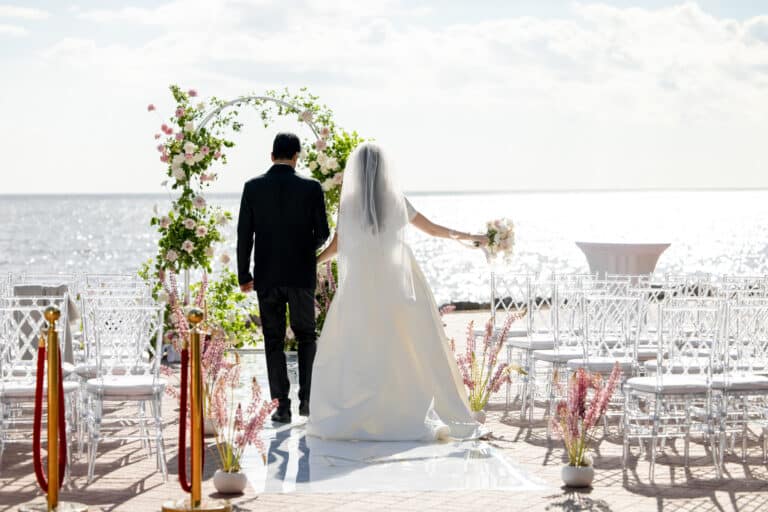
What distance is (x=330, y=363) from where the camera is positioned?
339 inches

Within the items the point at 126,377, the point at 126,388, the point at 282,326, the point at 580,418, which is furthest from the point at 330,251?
the point at 580,418

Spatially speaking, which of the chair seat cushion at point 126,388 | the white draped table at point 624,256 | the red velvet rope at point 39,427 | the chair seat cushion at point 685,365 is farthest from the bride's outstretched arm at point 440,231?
the white draped table at point 624,256

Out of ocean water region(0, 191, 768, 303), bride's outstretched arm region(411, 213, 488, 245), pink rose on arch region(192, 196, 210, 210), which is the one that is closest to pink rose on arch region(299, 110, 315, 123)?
pink rose on arch region(192, 196, 210, 210)

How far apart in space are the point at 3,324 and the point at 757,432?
5499 mm

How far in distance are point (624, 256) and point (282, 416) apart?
5.87m

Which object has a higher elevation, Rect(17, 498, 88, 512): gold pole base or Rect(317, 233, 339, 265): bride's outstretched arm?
Rect(317, 233, 339, 265): bride's outstretched arm

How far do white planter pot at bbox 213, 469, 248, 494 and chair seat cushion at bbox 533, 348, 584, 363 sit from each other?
3.45m

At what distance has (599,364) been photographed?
880 cm

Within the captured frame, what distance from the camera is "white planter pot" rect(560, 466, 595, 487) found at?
270 inches

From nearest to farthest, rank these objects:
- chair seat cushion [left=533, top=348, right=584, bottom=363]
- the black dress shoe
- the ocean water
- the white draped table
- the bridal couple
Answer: the bridal couple
the black dress shoe
chair seat cushion [left=533, top=348, right=584, bottom=363]
the white draped table
the ocean water

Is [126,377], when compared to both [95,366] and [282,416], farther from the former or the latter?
[282,416]

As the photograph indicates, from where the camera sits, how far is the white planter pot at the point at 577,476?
22.5 feet

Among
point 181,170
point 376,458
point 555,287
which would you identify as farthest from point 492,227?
point 181,170

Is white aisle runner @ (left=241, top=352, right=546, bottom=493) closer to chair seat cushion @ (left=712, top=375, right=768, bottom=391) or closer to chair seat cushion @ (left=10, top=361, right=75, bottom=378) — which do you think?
chair seat cushion @ (left=712, top=375, right=768, bottom=391)
